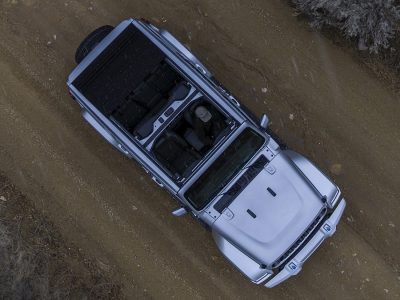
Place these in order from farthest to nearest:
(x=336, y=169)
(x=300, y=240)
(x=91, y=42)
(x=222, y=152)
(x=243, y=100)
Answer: (x=243, y=100)
(x=336, y=169)
(x=91, y=42)
(x=300, y=240)
(x=222, y=152)

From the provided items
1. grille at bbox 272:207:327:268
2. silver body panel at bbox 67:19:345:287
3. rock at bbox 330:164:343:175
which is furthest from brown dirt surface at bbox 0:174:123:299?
rock at bbox 330:164:343:175

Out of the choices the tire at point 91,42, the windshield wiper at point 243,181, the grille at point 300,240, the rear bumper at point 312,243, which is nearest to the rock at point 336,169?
the rear bumper at point 312,243

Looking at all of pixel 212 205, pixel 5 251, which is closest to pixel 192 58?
pixel 212 205

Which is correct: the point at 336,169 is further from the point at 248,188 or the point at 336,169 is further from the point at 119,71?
the point at 119,71

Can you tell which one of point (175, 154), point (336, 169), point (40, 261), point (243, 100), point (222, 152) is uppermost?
point (336, 169)

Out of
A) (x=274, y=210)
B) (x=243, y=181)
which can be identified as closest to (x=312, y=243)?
(x=274, y=210)
